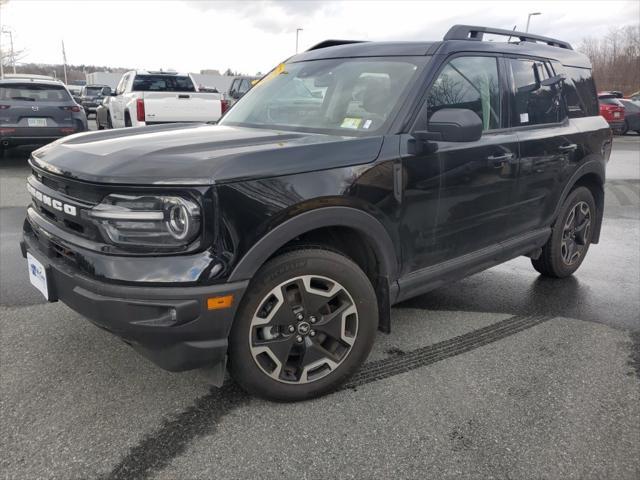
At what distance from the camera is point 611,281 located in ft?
15.5

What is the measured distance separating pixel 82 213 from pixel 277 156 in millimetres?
905

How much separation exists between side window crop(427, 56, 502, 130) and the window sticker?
41cm

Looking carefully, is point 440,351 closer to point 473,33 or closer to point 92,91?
point 473,33

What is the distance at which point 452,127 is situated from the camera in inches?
110

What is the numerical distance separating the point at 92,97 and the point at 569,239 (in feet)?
100

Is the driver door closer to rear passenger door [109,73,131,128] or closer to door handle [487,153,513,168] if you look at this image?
door handle [487,153,513,168]

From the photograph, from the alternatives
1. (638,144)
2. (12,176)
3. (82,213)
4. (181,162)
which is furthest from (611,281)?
(638,144)

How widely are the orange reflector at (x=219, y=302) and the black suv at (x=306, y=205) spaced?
1 centimetres

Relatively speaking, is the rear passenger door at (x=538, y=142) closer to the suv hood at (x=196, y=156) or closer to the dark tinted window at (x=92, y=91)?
the suv hood at (x=196, y=156)

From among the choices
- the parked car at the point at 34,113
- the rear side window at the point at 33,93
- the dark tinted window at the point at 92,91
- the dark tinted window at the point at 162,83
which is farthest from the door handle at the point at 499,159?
the dark tinted window at the point at 92,91

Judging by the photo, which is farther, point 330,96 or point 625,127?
point 625,127

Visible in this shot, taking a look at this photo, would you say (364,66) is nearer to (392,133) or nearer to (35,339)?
(392,133)

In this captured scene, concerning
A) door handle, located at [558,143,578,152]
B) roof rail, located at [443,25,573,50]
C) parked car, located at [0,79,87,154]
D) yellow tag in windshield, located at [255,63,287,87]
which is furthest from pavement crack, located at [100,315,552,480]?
parked car, located at [0,79,87,154]

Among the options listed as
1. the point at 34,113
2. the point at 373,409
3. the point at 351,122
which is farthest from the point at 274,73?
the point at 34,113
